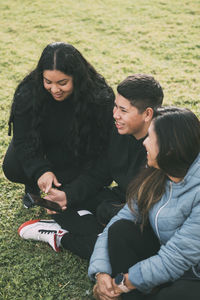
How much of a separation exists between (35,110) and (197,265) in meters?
1.91

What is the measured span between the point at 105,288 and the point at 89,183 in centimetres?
110

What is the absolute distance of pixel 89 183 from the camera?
11.2ft

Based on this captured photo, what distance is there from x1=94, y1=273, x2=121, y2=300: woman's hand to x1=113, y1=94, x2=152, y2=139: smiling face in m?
1.16

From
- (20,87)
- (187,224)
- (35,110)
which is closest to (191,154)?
(187,224)

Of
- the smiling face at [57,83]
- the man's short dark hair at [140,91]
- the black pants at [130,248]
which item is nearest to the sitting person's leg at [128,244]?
the black pants at [130,248]

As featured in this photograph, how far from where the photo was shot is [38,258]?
3209 millimetres

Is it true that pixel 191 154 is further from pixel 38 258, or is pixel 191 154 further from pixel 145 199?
pixel 38 258

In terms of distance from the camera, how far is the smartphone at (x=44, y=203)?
3.28 meters

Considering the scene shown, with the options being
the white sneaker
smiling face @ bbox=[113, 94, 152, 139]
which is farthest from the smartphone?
smiling face @ bbox=[113, 94, 152, 139]

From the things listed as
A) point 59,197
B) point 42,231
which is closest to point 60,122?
point 59,197

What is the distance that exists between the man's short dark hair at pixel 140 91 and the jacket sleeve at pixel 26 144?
945 mm

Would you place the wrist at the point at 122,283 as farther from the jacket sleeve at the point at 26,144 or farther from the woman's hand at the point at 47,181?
the jacket sleeve at the point at 26,144

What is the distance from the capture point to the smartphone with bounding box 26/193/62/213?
3.28 m

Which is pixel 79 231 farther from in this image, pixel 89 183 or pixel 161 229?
pixel 161 229
